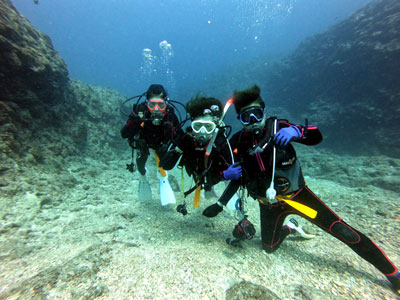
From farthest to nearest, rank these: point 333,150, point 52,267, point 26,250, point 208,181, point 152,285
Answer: point 333,150
point 208,181
point 26,250
point 52,267
point 152,285

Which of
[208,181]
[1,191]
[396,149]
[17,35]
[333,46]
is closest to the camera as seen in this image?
[208,181]

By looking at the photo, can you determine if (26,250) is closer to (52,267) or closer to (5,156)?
(52,267)

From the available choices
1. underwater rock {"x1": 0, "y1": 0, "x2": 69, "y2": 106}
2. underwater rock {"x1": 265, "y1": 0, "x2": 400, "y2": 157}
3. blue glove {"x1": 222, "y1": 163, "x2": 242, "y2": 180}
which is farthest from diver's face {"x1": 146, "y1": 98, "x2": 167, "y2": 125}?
underwater rock {"x1": 265, "y1": 0, "x2": 400, "y2": 157}

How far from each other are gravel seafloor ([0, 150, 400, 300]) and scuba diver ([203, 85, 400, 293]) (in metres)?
0.42

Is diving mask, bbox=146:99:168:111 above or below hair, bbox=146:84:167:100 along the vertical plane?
below

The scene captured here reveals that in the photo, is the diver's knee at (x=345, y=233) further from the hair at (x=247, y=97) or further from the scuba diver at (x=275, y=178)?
the hair at (x=247, y=97)

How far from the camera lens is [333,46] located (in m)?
Answer: 18.2

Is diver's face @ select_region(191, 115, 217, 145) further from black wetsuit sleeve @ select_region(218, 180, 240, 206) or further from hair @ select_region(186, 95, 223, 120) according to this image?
black wetsuit sleeve @ select_region(218, 180, 240, 206)

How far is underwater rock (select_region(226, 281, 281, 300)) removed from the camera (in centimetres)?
206

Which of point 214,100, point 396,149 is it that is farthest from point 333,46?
point 214,100

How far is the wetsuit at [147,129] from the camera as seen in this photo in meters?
4.58

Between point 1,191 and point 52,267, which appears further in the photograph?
point 1,191

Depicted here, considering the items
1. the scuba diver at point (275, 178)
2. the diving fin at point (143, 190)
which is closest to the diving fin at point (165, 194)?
the diving fin at point (143, 190)

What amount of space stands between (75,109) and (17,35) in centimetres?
374
